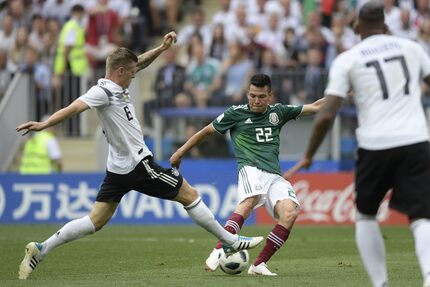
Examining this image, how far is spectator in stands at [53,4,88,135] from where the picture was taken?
24.2 m

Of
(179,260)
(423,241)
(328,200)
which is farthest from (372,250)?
(328,200)

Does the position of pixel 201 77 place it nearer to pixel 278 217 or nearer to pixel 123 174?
pixel 278 217

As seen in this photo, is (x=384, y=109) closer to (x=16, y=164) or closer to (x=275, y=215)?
(x=275, y=215)

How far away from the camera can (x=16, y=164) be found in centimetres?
2444

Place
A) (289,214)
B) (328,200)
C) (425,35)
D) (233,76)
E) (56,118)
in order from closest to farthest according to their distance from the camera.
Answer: (56,118) → (289,214) → (328,200) → (425,35) → (233,76)

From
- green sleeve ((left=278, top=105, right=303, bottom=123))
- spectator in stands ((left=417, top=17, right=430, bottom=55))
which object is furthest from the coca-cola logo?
green sleeve ((left=278, top=105, right=303, bottom=123))

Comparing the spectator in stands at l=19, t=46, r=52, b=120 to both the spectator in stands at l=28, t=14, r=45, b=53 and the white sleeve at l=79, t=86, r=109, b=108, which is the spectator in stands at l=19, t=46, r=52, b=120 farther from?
the white sleeve at l=79, t=86, r=109, b=108

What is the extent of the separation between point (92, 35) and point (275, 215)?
1362 cm

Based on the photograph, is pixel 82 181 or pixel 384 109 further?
pixel 82 181

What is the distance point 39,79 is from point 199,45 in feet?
12.2

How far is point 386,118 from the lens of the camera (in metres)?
8.42

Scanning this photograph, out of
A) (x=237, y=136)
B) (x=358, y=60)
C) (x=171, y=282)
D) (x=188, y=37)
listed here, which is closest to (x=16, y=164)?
(x=188, y=37)

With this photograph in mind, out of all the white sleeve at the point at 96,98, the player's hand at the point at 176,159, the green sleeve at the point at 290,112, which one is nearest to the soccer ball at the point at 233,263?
the player's hand at the point at 176,159

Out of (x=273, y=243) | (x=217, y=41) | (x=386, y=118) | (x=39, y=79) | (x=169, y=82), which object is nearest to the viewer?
(x=386, y=118)
